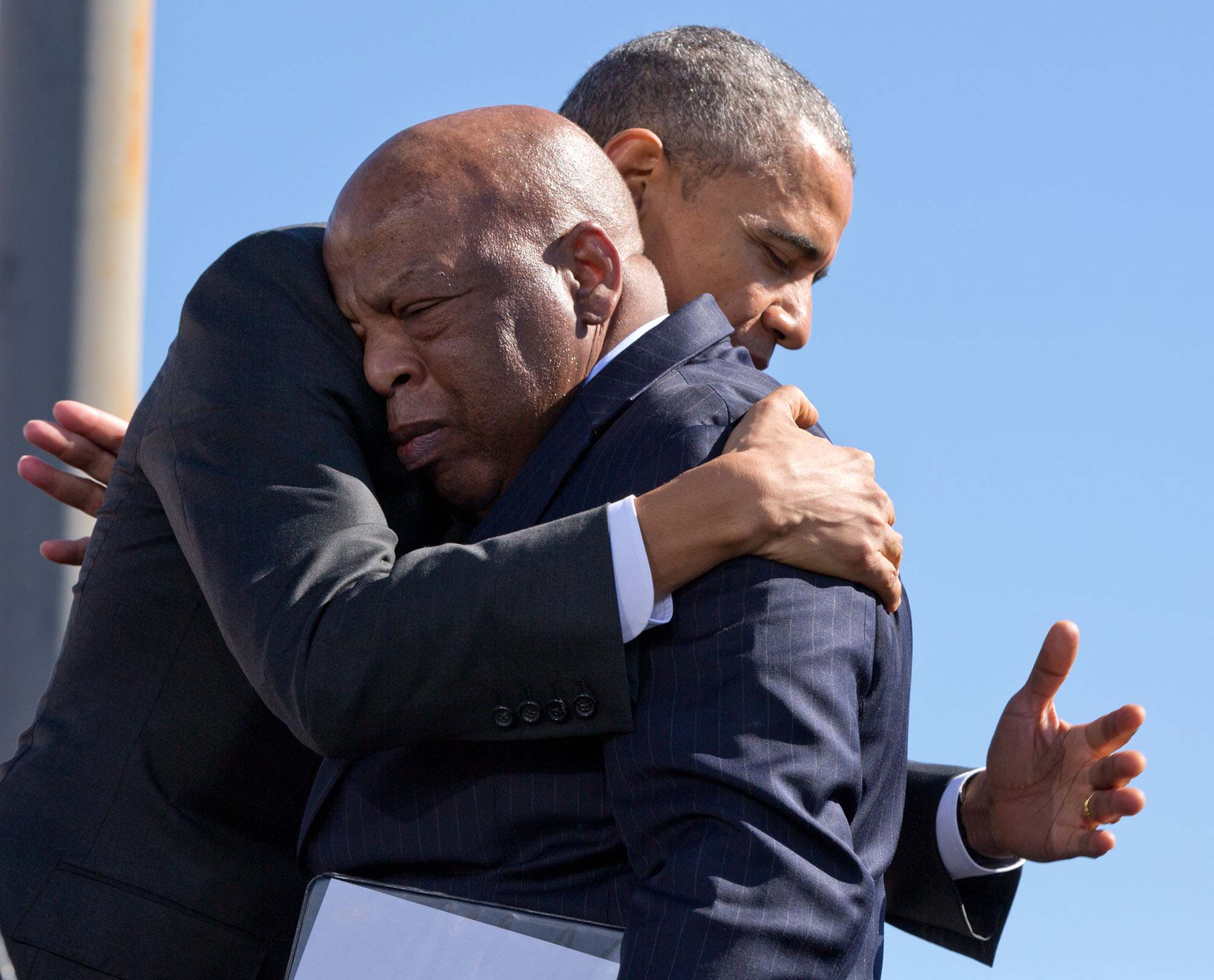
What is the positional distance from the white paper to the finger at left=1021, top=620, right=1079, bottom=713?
5.75 feet

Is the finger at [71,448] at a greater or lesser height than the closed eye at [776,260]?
lesser

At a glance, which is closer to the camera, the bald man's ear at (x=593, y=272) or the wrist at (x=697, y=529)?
the wrist at (x=697, y=529)

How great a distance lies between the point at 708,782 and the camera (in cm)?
204

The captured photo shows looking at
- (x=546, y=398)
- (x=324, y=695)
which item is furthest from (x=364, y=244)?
(x=324, y=695)

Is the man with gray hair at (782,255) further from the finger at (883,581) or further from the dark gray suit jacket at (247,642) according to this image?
the finger at (883,581)

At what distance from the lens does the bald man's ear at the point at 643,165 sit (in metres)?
3.71

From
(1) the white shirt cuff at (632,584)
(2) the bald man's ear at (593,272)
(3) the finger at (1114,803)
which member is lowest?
(3) the finger at (1114,803)

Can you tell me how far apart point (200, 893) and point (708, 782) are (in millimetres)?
1192

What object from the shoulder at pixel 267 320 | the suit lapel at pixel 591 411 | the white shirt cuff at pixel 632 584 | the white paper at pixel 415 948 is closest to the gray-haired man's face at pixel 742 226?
the suit lapel at pixel 591 411

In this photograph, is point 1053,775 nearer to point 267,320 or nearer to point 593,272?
point 593,272

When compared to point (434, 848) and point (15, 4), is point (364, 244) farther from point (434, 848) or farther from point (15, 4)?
point (15, 4)

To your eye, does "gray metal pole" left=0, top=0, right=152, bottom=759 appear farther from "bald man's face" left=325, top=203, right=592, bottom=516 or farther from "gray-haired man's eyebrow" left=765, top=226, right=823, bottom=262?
"gray-haired man's eyebrow" left=765, top=226, right=823, bottom=262

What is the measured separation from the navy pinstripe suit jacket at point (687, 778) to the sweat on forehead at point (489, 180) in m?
0.32

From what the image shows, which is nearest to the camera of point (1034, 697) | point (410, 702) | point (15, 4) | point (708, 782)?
point (708, 782)
